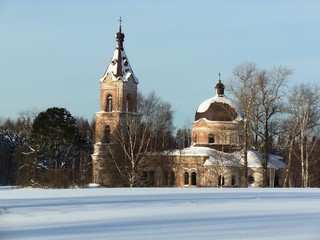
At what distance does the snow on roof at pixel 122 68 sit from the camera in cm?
5703

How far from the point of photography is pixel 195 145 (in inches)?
2344

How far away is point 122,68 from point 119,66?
13.1 inches

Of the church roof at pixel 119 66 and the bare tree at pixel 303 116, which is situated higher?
the church roof at pixel 119 66

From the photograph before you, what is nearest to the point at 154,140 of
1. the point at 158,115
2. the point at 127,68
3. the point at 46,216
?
the point at 158,115

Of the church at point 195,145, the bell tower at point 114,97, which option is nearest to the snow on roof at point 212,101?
the church at point 195,145

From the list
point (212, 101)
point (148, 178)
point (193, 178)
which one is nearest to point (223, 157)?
point (193, 178)

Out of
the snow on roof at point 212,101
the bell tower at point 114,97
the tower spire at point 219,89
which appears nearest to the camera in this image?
the bell tower at point 114,97

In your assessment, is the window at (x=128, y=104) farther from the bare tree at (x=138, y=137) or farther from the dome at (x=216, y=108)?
the dome at (x=216, y=108)

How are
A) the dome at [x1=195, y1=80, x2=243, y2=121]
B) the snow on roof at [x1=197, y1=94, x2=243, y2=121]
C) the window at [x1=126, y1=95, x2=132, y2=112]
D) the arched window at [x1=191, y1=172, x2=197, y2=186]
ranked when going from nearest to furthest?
the window at [x1=126, y1=95, x2=132, y2=112]
the arched window at [x1=191, y1=172, x2=197, y2=186]
the dome at [x1=195, y1=80, x2=243, y2=121]
the snow on roof at [x1=197, y1=94, x2=243, y2=121]

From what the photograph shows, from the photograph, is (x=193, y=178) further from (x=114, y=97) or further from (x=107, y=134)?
(x=114, y=97)

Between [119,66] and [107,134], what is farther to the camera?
[119,66]

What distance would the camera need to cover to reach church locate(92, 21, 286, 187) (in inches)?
2104

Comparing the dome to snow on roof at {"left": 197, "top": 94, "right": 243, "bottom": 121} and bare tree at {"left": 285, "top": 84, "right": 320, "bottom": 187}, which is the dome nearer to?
snow on roof at {"left": 197, "top": 94, "right": 243, "bottom": 121}

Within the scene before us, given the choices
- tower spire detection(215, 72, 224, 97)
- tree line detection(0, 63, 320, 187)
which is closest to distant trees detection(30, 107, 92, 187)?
tree line detection(0, 63, 320, 187)
